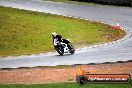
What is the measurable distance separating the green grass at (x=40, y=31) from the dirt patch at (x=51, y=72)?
17.3 ft

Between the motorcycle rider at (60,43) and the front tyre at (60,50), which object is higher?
the motorcycle rider at (60,43)

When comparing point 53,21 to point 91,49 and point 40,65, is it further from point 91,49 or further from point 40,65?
point 40,65

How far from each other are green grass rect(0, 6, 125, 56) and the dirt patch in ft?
17.3

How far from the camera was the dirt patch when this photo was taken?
65.2 feet

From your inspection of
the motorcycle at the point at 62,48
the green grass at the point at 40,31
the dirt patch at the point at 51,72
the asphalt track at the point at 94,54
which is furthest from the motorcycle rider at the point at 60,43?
the dirt patch at the point at 51,72

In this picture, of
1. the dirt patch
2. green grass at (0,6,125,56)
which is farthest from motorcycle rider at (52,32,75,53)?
the dirt patch

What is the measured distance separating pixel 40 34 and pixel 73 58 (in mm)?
8783

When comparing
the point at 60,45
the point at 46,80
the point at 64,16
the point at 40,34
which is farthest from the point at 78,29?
the point at 46,80

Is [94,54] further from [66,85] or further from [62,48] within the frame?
[66,85]

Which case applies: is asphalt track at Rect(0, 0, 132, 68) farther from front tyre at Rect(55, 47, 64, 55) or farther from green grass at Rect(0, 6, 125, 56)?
green grass at Rect(0, 6, 125, 56)

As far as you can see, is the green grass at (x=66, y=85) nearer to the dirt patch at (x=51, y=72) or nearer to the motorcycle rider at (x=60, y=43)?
the dirt patch at (x=51, y=72)

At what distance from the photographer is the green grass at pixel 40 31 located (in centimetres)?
2875

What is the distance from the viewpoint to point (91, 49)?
86.5 feet

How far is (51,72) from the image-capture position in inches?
832
